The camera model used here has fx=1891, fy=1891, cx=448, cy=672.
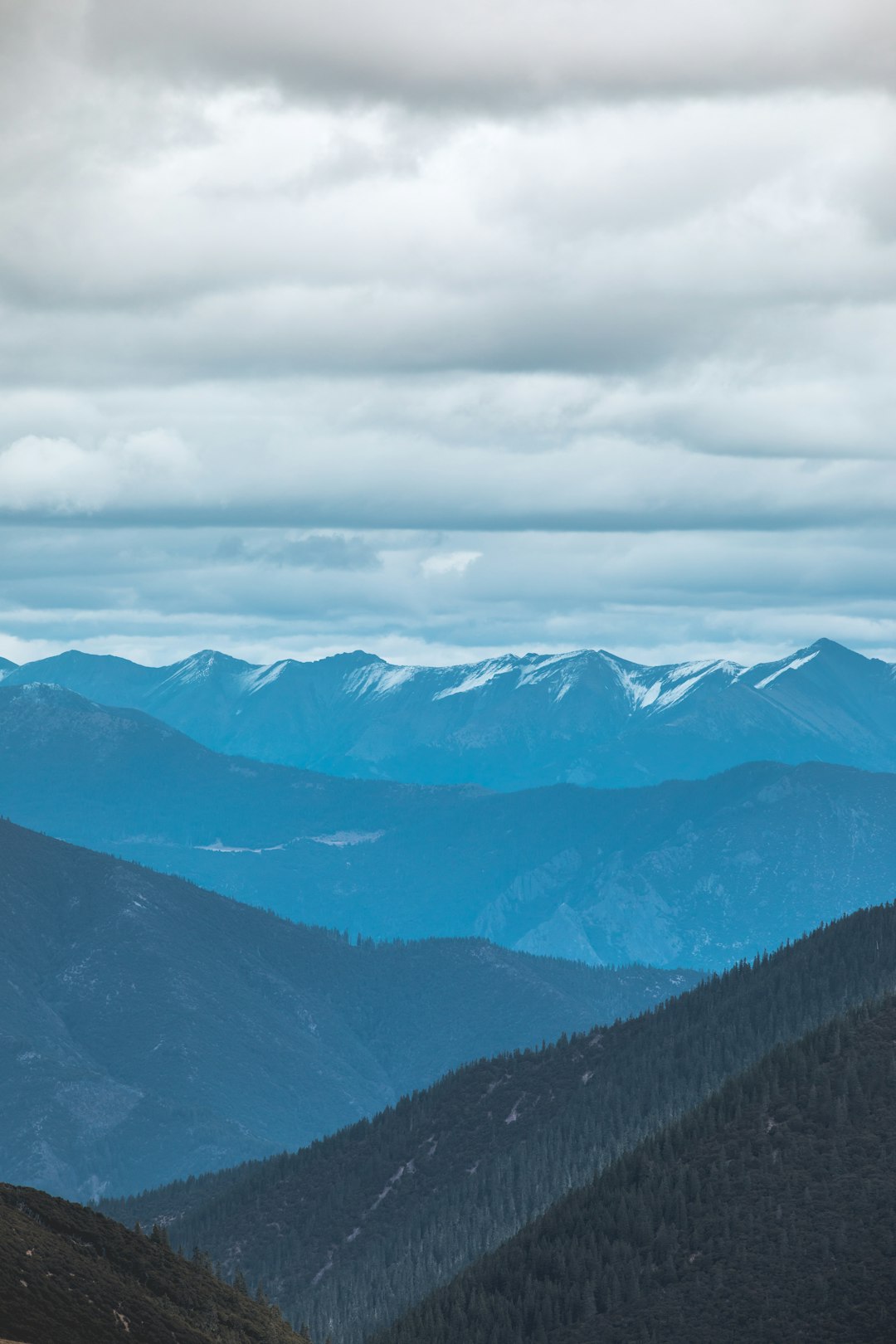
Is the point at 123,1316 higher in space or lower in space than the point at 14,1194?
lower

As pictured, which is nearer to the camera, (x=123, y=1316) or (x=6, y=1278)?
(x=6, y=1278)

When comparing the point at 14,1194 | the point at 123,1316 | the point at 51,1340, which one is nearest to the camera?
the point at 51,1340

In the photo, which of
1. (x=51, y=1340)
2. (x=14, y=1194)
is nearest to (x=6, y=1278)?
(x=51, y=1340)

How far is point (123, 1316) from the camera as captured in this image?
553 ft

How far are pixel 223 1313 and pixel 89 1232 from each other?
17.3 meters

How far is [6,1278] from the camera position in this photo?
15575cm

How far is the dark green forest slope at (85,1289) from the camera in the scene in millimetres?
153250

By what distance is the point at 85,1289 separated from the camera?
552ft

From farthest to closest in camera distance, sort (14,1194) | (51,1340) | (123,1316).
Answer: (14,1194)
(123,1316)
(51,1340)

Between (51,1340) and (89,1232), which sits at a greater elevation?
(89,1232)

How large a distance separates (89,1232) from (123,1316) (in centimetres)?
2694

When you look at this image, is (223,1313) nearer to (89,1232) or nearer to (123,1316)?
(89,1232)

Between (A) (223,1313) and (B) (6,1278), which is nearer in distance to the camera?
(B) (6,1278)

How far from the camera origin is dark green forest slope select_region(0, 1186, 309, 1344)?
153 m
